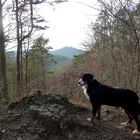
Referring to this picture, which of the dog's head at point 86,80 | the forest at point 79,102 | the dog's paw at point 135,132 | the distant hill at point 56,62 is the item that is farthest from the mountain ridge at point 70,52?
the dog's paw at point 135,132

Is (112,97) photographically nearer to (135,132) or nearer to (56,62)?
(135,132)

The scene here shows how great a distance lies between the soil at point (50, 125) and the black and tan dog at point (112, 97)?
1.09 feet

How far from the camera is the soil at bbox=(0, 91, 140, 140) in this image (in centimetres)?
655

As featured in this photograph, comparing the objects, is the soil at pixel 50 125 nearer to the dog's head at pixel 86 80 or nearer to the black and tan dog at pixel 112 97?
the black and tan dog at pixel 112 97

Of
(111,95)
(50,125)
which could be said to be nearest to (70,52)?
(111,95)

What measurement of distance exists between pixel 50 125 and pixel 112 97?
1.44 m

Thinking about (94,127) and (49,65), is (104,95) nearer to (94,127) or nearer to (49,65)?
(94,127)

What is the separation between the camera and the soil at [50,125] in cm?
655

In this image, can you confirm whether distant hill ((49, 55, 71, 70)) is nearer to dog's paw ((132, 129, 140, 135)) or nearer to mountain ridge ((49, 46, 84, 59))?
mountain ridge ((49, 46, 84, 59))

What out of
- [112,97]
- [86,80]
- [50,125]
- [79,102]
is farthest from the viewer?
[79,102]

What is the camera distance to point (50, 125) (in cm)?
659

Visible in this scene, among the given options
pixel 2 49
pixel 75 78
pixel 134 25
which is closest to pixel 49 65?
pixel 2 49

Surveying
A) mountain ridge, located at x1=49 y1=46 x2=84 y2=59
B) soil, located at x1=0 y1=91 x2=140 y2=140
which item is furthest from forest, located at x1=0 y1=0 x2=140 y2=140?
mountain ridge, located at x1=49 y1=46 x2=84 y2=59

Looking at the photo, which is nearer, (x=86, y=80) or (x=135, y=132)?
(x=135, y=132)
